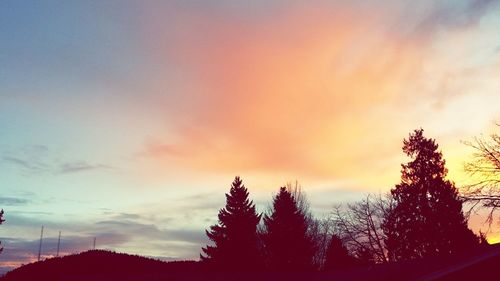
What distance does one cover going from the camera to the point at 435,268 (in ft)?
37.1

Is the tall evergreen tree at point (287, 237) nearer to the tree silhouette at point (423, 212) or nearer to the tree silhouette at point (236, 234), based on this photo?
the tree silhouette at point (236, 234)

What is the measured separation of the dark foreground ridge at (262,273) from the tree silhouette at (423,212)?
97.7ft

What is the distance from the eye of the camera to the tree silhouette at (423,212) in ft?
133

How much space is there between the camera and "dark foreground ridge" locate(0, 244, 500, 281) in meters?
10.9

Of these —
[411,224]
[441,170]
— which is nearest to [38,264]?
[411,224]

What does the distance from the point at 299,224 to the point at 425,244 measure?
13249mm

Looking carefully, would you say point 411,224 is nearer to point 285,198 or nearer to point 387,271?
point 285,198

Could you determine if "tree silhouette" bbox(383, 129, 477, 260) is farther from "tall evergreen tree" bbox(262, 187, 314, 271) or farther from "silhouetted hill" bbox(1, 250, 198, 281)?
"silhouetted hill" bbox(1, 250, 198, 281)

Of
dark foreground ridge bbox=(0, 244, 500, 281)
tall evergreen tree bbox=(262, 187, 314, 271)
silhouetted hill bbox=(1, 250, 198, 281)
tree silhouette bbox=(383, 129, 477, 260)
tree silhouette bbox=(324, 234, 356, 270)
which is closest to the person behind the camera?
dark foreground ridge bbox=(0, 244, 500, 281)

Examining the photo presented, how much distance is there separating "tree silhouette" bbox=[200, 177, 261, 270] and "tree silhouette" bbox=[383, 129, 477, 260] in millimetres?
14405

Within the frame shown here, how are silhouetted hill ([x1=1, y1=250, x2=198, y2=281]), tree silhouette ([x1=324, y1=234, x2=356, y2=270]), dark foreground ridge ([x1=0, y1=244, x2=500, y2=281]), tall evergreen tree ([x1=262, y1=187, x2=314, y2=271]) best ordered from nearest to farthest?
1. dark foreground ridge ([x1=0, y1=244, x2=500, y2=281])
2. silhouetted hill ([x1=1, y1=250, x2=198, y2=281])
3. tall evergreen tree ([x1=262, y1=187, x2=314, y2=271])
4. tree silhouette ([x1=324, y1=234, x2=356, y2=270])

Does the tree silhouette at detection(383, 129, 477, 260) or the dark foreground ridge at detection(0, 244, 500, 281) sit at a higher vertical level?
the tree silhouette at detection(383, 129, 477, 260)

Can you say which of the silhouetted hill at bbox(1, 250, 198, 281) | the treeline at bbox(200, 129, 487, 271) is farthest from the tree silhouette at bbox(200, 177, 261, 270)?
the silhouetted hill at bbox(1, 250, 198, 281)

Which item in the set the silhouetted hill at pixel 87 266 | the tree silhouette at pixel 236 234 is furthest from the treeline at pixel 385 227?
the silhouetted hill at pixel 87 266
